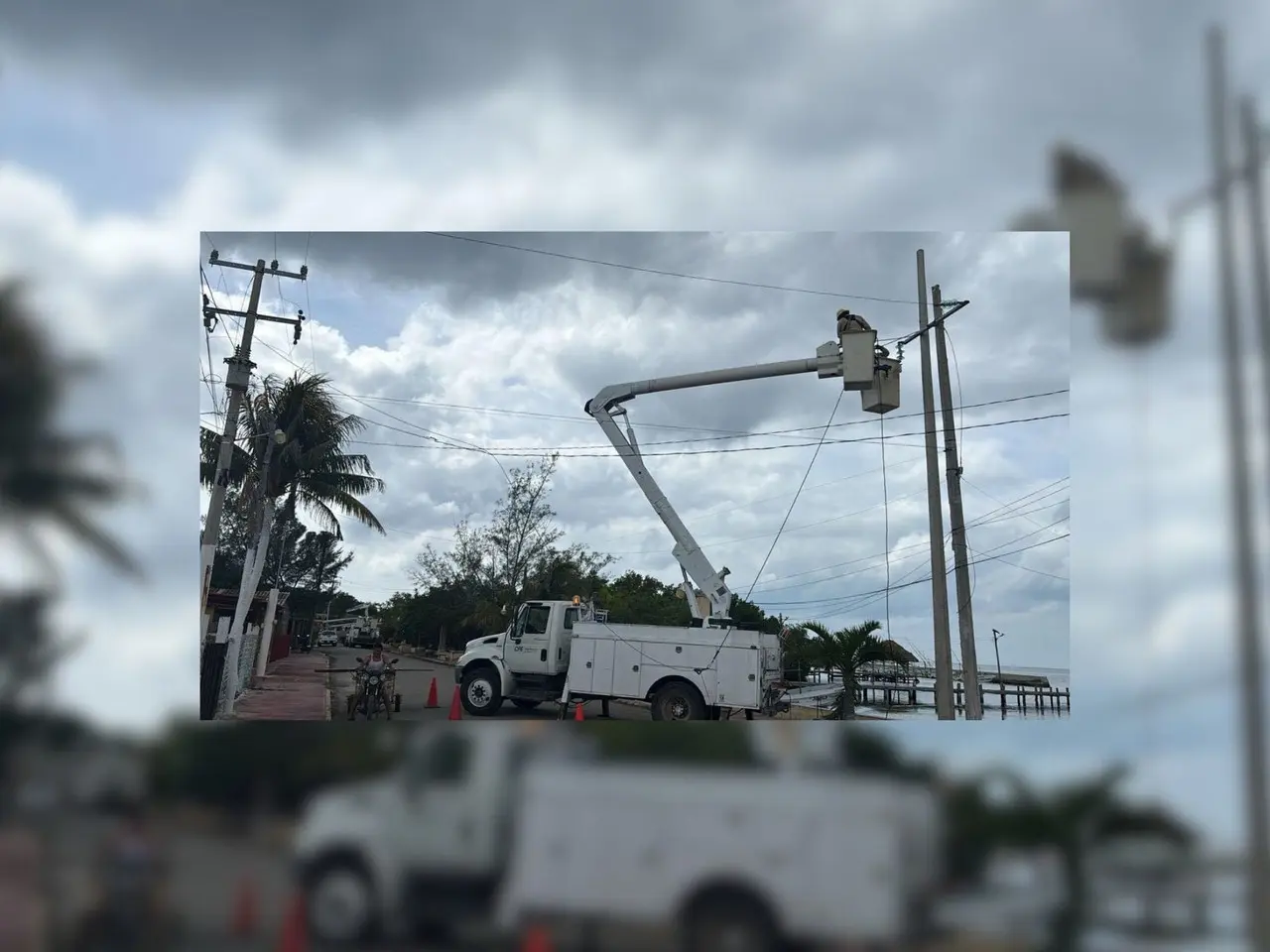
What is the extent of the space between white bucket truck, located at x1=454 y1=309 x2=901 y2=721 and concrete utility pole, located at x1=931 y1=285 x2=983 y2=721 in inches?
34.7

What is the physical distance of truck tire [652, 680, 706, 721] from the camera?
37.2 feet

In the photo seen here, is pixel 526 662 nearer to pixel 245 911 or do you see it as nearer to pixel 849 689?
pixel 849 689

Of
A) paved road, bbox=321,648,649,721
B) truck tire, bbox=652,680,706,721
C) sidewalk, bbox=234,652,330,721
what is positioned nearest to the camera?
truck tire, bbox=652,680,706,721

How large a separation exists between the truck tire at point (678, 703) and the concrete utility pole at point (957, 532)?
3.32 meters

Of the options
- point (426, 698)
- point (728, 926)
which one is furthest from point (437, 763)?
point (426, 698)

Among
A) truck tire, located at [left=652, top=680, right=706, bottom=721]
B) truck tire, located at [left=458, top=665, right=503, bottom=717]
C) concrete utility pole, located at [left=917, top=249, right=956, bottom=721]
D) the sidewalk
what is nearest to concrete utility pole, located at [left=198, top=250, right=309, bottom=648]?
the sidewalk

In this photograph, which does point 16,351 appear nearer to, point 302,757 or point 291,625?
point 302,757

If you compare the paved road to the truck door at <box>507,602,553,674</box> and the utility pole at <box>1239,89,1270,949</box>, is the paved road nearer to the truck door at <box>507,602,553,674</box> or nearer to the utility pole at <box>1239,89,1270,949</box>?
the truck door at <box>507,602,553,674</box>

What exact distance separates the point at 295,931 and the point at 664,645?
7.14 metres

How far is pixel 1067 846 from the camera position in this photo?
184 inches

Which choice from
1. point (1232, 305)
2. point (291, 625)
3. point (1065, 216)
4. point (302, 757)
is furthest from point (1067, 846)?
point (291, 625)

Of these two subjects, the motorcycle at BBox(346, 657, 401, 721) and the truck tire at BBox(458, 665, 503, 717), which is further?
the truck tire at BBox(458, 665, 503, 717)

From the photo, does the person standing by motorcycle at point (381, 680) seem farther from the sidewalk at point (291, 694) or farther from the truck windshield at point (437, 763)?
the truck windshield at point (437, 763)

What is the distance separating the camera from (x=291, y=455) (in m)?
15.1
